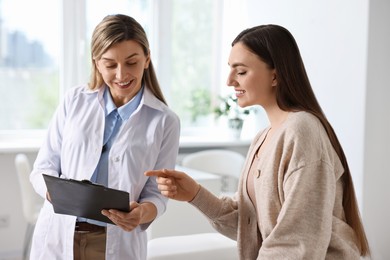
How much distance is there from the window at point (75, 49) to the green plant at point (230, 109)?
0.28 m

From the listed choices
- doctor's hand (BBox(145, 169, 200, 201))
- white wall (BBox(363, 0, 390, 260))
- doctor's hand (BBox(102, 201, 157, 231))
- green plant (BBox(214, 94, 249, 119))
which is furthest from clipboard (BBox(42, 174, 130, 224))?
green plant (BBox(214, 94, 249, 119))

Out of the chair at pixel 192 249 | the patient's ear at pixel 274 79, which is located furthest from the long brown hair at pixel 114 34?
the chair at pixel 192 249

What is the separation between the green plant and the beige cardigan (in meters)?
3.19

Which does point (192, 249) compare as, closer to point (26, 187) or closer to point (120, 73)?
point (120, 73)

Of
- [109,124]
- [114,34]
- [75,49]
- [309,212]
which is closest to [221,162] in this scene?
[75,49]

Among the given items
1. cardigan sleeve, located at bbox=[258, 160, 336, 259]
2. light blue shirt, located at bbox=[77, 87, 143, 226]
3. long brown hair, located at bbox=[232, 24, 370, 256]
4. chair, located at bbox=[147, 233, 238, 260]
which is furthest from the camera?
chair, located at bbox=[147, 233, 238, 260]

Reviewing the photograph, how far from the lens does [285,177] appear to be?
1.34 metres

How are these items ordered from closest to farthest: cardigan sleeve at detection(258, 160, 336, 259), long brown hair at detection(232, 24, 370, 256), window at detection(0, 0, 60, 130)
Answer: cardigan sleeve at detection(258, 160, 336, 259), long brown hair at detection(232, 24, 370, 256), window at detection(0, 0, 60, 130)

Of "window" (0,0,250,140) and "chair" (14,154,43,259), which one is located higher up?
"window" (0,0,250,140)

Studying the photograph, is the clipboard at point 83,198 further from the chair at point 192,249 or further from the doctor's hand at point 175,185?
the chair at point 192,249

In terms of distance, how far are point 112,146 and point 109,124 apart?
0.10 m

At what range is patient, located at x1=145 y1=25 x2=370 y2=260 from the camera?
130 cm

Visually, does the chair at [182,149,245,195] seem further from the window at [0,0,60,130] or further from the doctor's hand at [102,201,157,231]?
the doctor's hand at [102,201,157,231]

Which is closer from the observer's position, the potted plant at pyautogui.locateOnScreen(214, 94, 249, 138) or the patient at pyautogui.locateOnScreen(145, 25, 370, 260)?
the patient at pyautogui.locateOnScreen(145, 25, 370, 260)
